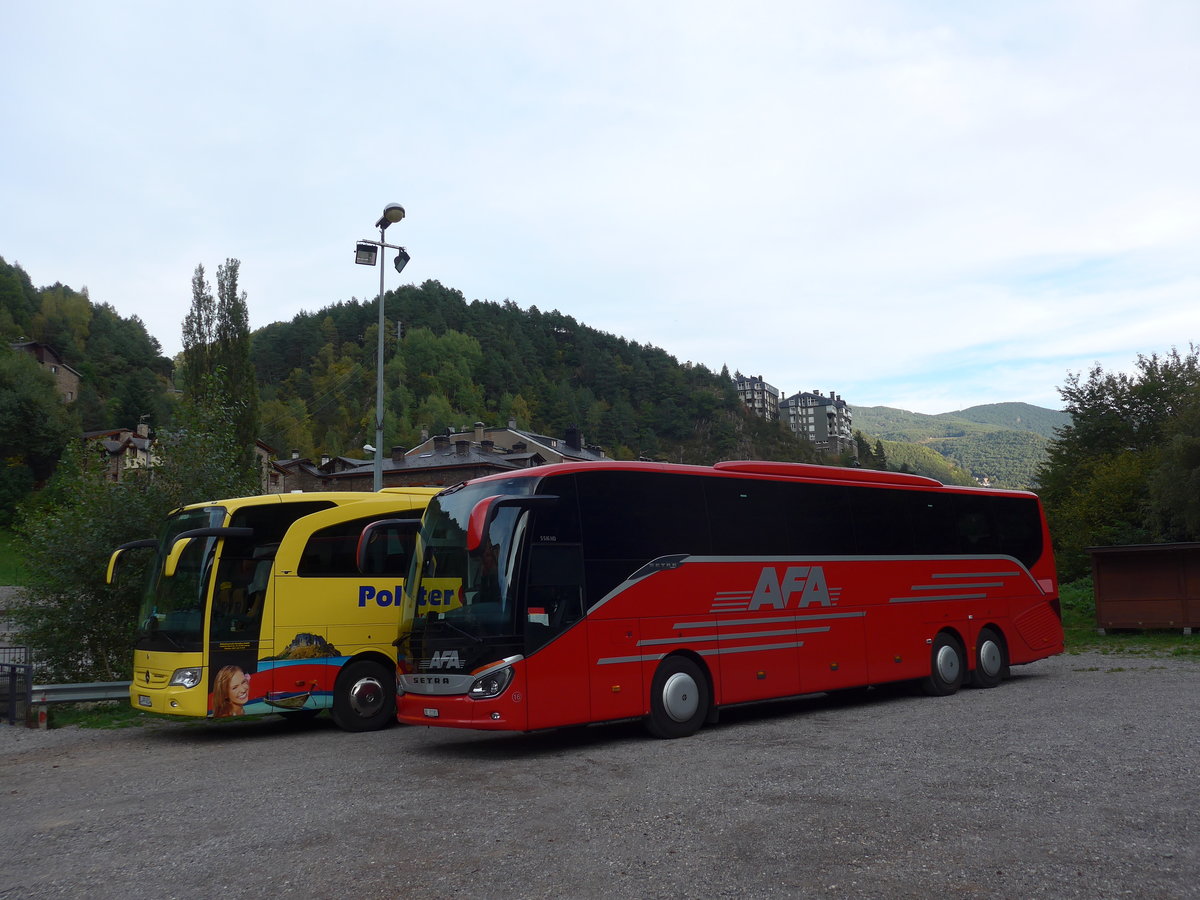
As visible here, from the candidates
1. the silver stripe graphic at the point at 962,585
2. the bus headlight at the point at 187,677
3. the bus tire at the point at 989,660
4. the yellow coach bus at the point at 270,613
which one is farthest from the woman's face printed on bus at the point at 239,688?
the bus tire at the point at 989,660

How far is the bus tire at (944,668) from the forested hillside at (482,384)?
309 feet

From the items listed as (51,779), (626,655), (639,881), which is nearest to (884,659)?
(626,655)

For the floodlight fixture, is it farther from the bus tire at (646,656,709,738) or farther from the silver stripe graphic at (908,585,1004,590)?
the silver stripe graphic at (908,585,1004,590)

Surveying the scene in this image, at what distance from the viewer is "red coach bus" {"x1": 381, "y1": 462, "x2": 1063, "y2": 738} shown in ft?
35.7

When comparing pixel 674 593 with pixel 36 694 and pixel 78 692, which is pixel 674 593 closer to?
pixel 78 692

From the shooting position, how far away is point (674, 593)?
40.1 ft

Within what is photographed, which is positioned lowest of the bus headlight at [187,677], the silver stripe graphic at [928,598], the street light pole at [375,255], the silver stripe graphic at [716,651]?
the bus headlight at [187,677]

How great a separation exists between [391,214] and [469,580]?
10818 millimetres

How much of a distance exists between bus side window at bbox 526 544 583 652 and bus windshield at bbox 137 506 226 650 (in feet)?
15.8

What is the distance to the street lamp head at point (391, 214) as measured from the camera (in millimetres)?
19391

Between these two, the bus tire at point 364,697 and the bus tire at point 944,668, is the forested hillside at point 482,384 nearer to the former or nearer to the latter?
the bus tire at point 944,668

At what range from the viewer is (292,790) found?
8.92m

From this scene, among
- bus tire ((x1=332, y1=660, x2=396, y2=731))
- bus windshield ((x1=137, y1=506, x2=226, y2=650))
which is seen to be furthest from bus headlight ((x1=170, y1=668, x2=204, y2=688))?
bus tire ((x1=332, y1=660, x2=396, y2=731))

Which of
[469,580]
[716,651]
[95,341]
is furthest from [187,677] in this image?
[95,341]
